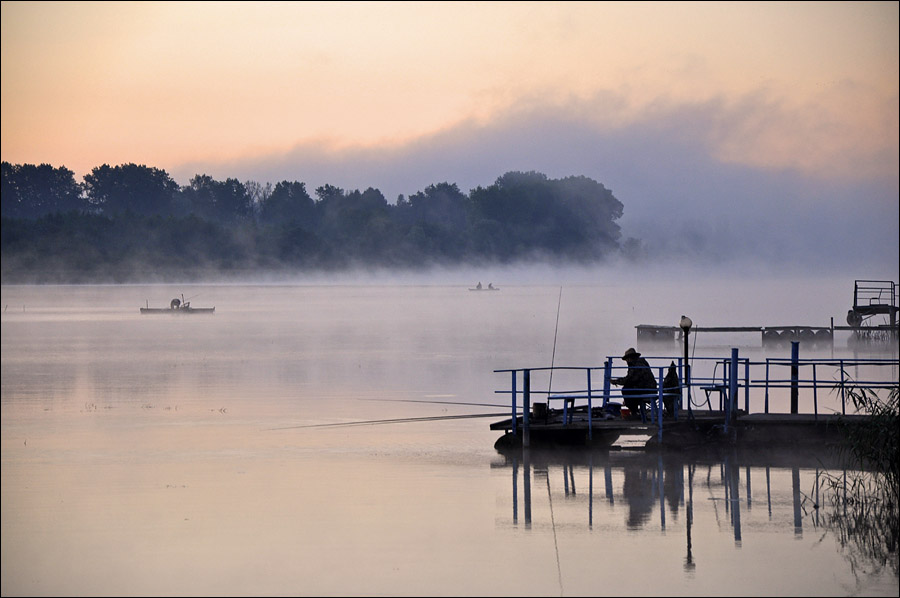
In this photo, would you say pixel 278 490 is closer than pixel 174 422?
Yes

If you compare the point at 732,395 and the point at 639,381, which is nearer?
the point at 639,381

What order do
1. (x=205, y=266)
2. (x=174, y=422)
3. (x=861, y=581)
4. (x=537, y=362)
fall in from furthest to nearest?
(x=205, y=266), (x=537, y=362), (x=174, y=422), (x=861, y=581)

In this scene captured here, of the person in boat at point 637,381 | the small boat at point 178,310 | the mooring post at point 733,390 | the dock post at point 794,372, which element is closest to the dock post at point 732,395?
the mooring post at point 733,390

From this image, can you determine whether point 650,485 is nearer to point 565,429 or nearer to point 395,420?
point 565,429

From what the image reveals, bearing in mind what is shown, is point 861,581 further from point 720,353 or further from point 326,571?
point 720,353

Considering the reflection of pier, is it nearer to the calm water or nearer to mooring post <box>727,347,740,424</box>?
the calm water

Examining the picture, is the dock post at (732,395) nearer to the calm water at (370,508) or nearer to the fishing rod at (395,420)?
the calm water at (370,508)

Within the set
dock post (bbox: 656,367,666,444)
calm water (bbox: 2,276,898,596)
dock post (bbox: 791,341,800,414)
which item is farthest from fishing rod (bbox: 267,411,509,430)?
dock post (bbox: 656,367,666,444)

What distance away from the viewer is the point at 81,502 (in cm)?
2034

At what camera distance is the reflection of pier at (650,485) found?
18.6 meters

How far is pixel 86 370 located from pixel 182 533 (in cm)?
3731

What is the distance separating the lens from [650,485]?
835 inches

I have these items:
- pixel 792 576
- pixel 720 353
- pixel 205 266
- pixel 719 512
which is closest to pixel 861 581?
pixel 792 576

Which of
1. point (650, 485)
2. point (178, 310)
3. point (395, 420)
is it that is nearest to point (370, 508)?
point (650, 485)
